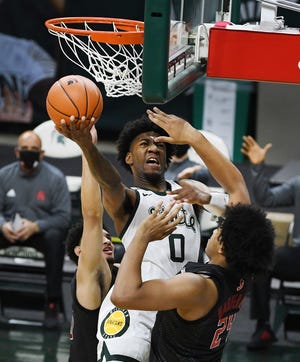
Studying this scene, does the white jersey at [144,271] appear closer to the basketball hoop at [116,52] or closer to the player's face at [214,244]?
the basketball hoop at [116,52]

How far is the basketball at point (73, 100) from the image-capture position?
4820 mm

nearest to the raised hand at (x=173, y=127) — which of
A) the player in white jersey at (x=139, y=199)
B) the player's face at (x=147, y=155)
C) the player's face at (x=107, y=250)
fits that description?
the player in white jersey at (x=139, y=199)

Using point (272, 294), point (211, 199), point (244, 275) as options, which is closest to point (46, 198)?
point (272, 294)

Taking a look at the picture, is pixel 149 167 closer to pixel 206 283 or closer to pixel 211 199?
pixel 211 199

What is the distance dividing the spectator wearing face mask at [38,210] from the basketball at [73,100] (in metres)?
3.78

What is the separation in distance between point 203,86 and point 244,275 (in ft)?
27.4

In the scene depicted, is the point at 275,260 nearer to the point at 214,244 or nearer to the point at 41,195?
the point at 41,195

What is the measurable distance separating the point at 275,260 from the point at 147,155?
2.87 metres

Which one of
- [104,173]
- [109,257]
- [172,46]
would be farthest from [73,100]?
[109,257]

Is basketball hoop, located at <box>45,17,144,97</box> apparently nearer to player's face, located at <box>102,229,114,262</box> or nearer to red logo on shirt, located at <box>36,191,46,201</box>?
player's face, located at <box>102,229,114,262</box>

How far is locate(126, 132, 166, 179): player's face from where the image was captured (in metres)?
5.61

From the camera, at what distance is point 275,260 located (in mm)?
8195

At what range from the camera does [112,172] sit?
16.6 feet

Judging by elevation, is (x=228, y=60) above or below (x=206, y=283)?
above
